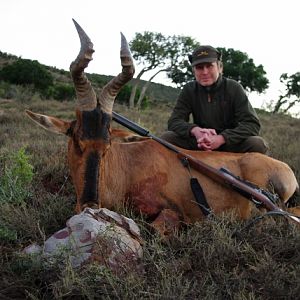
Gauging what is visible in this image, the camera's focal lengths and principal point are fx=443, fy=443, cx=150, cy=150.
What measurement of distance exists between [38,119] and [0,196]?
2.81 feet

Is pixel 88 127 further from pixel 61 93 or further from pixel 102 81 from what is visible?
pixel 102 81

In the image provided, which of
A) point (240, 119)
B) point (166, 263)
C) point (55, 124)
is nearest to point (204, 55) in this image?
point (240, 119)

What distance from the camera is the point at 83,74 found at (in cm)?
404

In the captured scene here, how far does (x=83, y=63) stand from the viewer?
392cm

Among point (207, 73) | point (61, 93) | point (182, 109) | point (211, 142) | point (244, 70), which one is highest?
point (244, 70)

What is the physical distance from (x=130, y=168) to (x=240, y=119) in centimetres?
174

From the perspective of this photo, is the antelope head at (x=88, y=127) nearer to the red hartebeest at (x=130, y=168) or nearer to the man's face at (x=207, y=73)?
the red hartebeest at (x=130, y=168)

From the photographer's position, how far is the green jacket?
5382mm

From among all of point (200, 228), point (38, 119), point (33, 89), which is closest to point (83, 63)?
point (38, 119)

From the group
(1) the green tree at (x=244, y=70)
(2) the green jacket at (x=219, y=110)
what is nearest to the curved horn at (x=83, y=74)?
(2) the green jacket at (x=219, y=110)

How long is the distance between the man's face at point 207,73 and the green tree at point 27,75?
19.5 meters

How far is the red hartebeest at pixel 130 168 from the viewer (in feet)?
12.7

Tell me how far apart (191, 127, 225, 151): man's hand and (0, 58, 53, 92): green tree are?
20.0 meters

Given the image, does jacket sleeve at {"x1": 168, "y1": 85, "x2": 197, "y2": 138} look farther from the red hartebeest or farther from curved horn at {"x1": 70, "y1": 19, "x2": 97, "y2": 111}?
curved horn at {"x1": 70, "y1": 19, "x2": 97, "y2": 111}
